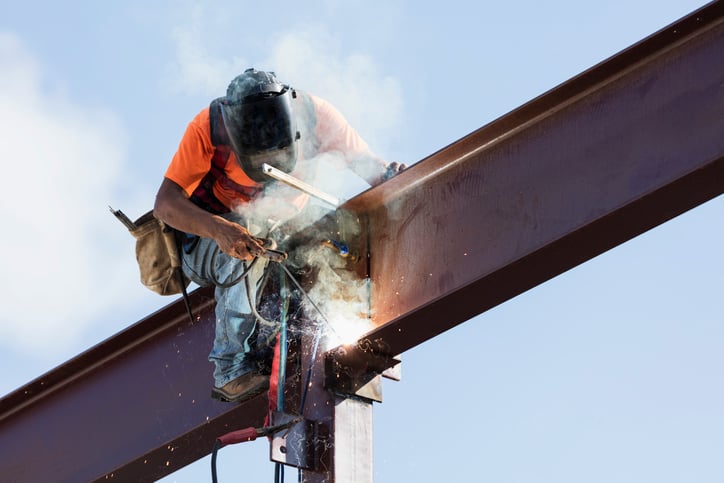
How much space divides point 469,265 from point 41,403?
9.48 ft

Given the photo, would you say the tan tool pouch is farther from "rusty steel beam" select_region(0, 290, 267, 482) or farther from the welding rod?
the welding rod

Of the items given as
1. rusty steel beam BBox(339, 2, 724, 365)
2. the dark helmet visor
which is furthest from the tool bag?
rusty steel beam BBox(339, 2, 724, 365)

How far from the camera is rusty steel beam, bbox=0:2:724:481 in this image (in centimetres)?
427

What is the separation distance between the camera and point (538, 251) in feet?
14.8

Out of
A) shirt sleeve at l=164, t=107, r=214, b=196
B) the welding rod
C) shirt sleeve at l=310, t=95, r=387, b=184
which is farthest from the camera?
shirt sleeve at l=310, t=95, r=387, b=184

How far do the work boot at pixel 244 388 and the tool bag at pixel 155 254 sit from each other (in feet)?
1.92

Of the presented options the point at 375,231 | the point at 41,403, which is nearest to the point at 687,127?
the point at 375,231

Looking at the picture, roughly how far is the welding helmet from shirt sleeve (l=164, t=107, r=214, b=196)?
17 cm

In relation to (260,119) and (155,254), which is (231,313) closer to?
(155,254)

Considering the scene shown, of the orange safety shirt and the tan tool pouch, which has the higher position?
the orange safety shirt

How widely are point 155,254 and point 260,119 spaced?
97cm

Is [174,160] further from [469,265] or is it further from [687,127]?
[687,127]

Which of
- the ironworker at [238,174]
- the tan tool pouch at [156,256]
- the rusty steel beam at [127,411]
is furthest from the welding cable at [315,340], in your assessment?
the tan tool pouch at [156,256]

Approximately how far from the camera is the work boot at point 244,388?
5.22 meters
